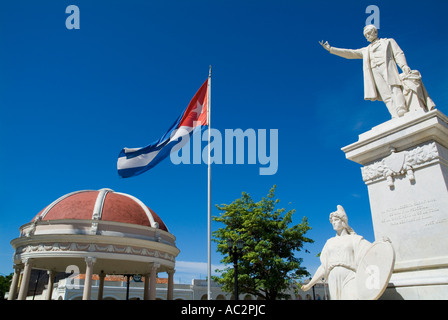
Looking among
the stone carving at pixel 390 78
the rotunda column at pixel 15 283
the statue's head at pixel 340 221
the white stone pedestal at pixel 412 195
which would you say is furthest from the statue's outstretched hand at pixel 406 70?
the rotunda column at pixel 15 283

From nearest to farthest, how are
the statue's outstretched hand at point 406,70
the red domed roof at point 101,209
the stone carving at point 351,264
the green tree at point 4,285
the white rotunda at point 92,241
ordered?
the stone carving at point 351,264
the statue's outstretched hand at point 406,70
the white rotunda at point 92,241
the red domed roof at point 101,209
the green tree at point 4,285

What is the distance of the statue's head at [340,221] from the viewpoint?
18.6ft

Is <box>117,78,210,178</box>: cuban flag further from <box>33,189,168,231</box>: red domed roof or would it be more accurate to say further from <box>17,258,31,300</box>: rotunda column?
<box>17,258,31,300</box>: rotunda column

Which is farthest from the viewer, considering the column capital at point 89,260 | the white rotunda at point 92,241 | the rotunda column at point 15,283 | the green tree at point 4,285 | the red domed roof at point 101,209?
the green tree at point 4,285

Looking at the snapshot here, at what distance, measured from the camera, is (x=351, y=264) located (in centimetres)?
511

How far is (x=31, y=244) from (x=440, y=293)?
2424 cm

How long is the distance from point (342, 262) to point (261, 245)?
21887 mm

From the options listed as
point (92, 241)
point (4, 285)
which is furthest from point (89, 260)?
point (4, 285)

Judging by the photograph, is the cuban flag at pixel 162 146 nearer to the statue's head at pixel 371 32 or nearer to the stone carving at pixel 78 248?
the stone carving at pixel 78 248

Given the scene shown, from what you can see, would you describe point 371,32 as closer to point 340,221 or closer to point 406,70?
point 406,70

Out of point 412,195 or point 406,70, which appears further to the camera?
point 406,70

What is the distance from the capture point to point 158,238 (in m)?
24.9

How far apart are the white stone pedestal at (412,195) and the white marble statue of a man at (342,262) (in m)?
0.83

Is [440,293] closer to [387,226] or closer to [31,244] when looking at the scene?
[387,226]
